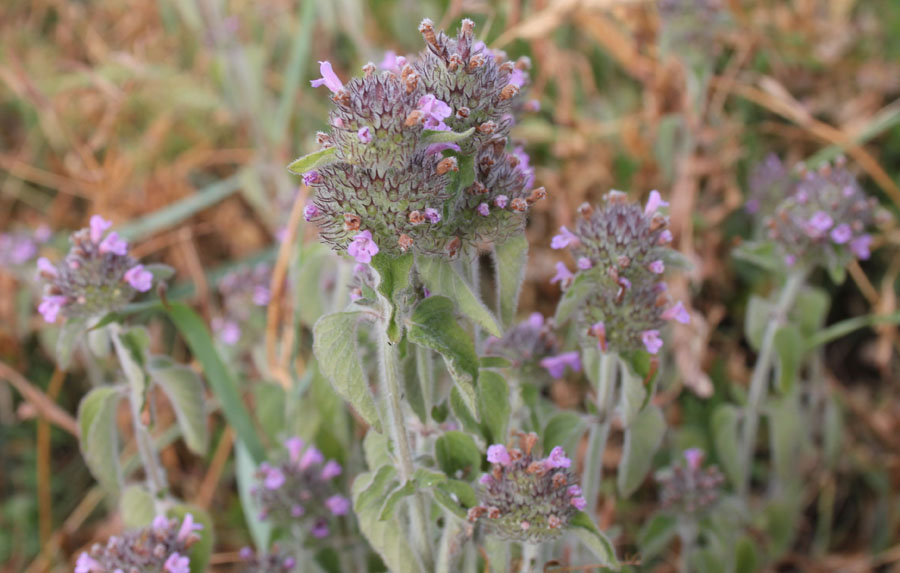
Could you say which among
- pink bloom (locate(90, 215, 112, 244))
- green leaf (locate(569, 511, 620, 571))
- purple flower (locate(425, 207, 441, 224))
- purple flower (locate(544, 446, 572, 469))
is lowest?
green leaf (locate(569, 511, 620, 571))

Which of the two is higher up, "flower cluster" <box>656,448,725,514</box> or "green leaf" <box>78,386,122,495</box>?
"green leaf" <box>78,386,122,495</box>

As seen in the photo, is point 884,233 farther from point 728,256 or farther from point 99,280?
point 99,280

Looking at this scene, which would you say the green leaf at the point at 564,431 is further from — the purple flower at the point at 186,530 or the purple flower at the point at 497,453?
the purple flower at the point at 186,530

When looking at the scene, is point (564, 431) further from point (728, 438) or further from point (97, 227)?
point (97, 227)

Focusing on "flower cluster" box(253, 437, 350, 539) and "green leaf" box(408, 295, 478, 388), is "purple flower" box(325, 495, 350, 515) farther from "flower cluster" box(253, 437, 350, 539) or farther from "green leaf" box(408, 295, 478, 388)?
"green leaf" box(408, 295, 478, 388)

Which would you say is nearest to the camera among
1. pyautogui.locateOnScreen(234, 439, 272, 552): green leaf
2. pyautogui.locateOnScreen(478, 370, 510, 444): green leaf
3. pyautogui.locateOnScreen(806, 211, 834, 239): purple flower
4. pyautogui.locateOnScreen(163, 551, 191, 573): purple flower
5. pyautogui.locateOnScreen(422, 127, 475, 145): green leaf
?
pyautogui.locateOnScreen(422, 127, 475, 145): green leaf

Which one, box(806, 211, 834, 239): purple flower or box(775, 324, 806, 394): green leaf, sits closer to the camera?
box(806, 211, 834, 239): purple flower

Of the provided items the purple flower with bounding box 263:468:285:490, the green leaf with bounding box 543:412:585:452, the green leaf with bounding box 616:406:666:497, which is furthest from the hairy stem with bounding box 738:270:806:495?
the purple flower with bounding box 263:468:285:490
